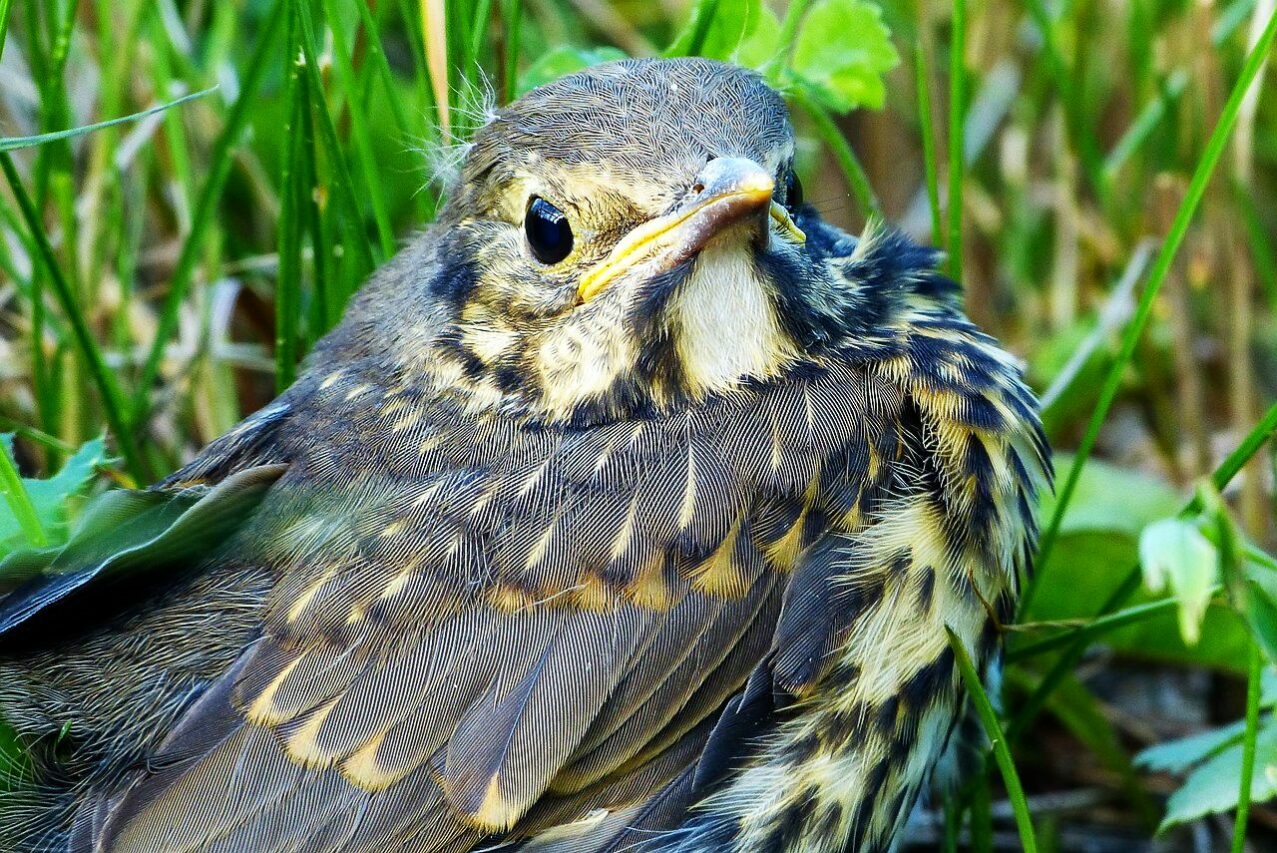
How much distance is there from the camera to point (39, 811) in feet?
7.72

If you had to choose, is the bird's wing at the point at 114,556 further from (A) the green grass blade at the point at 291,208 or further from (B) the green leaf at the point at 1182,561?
(B) the green leaf at the point at 1182,561

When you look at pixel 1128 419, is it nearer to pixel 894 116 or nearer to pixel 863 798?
pixel 894 116

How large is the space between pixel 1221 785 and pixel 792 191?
1214 millimetres

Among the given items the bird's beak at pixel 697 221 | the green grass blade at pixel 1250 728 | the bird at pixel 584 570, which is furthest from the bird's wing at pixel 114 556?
the green grass blade at pixel 1250 728

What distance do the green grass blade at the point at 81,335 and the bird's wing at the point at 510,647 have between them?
0.73 meters

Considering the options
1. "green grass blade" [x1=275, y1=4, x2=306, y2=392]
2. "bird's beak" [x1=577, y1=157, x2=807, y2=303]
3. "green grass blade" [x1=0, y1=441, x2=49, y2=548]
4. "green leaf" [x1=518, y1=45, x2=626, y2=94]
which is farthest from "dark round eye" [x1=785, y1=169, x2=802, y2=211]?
"green grass blade" [x1=0, y1=441, x2=49, y2=548]

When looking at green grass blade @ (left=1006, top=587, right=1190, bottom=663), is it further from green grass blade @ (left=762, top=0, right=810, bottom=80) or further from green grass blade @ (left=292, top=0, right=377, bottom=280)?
green grass blade @ (left=292, top=0, right=377, bottom=280)

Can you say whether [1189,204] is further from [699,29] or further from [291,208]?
[291,208]

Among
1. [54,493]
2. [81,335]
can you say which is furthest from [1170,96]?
[54,493]

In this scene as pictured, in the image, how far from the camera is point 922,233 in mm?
4691

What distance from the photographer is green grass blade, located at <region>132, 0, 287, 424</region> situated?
121 inches

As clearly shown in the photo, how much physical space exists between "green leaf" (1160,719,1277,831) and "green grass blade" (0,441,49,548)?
181 cm

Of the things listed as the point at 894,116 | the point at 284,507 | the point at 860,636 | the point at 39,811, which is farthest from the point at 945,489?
the point at 894,116

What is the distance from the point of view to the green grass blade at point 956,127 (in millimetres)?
2654
